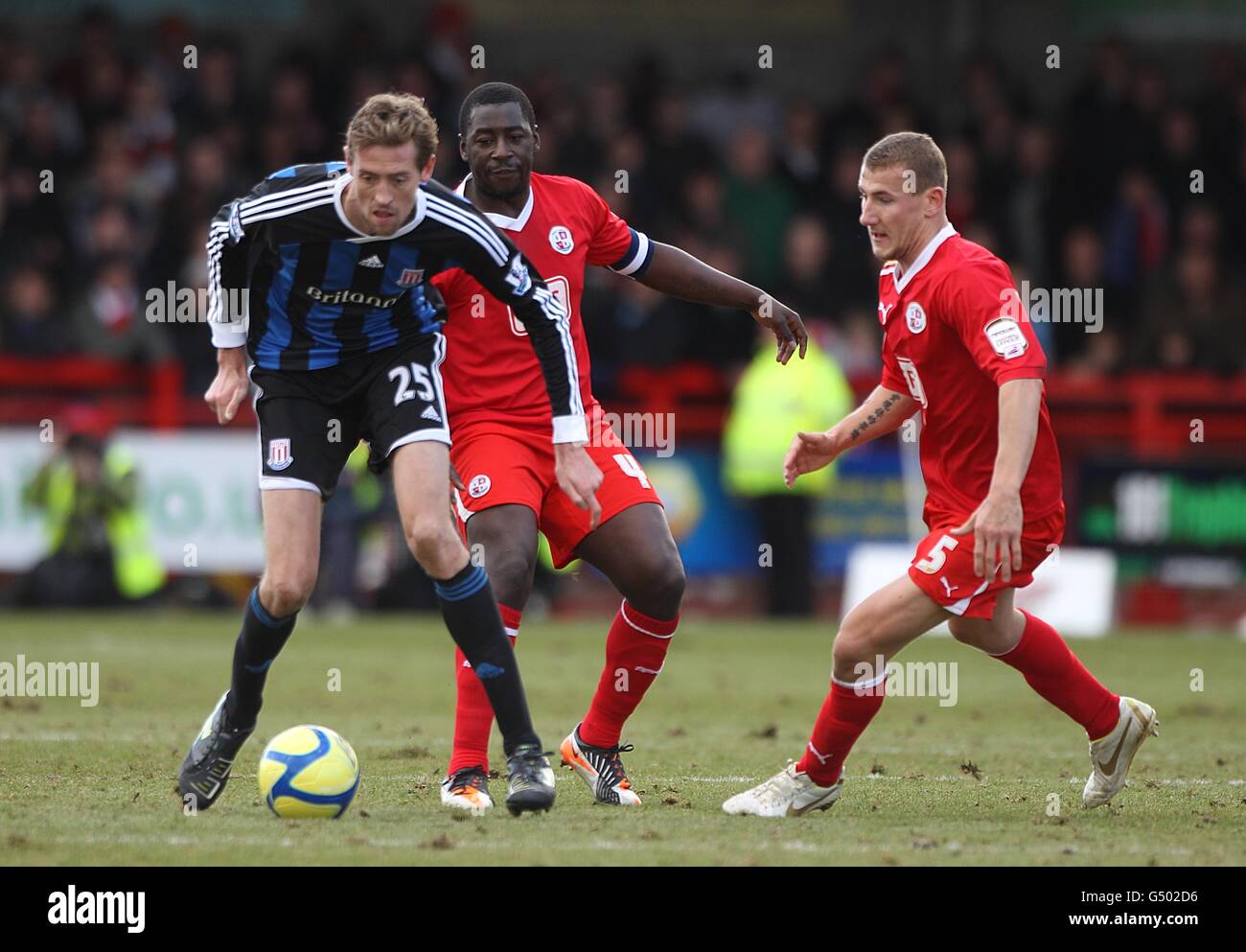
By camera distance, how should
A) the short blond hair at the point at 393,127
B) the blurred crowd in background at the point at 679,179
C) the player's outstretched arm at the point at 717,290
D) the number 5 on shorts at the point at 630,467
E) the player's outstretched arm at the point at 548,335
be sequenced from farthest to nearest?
the blurred crowd in background at the point at 679,179
the player's outstretched arm at the point at 717,290
the number 5 on shorts at the point at 630,467
the player's outstretched arm at the point at 548,335
the short blond hair at the point at 393,127

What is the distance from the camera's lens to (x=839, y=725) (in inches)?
230

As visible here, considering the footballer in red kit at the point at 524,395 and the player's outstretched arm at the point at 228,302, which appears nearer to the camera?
the player's outstretched arm at the point at 228,302

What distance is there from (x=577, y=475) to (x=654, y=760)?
6.66 ft

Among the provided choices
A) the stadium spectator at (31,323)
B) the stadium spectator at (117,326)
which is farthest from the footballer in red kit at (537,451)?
the stadium spectator at (31,323)

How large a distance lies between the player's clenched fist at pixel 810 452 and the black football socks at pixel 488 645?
121 centimetres

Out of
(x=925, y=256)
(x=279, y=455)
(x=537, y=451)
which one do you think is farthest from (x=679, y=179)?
(x=279, y=455)

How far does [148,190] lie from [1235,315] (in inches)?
370

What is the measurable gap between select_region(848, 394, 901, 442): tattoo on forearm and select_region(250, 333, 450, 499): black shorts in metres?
1.42

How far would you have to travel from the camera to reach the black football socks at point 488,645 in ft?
18.5

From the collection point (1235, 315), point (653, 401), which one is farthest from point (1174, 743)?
point (1235, 315)

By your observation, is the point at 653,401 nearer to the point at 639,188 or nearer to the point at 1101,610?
the point at 639,188

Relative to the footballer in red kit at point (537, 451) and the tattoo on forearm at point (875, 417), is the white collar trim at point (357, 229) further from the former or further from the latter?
the tattoo on forearm at point (875, 417)

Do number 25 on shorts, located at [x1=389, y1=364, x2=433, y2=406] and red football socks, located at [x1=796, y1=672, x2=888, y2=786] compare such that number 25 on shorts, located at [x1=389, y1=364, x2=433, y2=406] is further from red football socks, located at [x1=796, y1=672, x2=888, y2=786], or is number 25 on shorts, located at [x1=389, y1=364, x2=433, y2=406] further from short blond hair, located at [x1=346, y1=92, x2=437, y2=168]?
red football socks, located at [x1=796, y1=672, x2=888, y2=786]

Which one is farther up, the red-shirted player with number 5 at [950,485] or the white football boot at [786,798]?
the red-shirted player with number 5 at [950,485]
